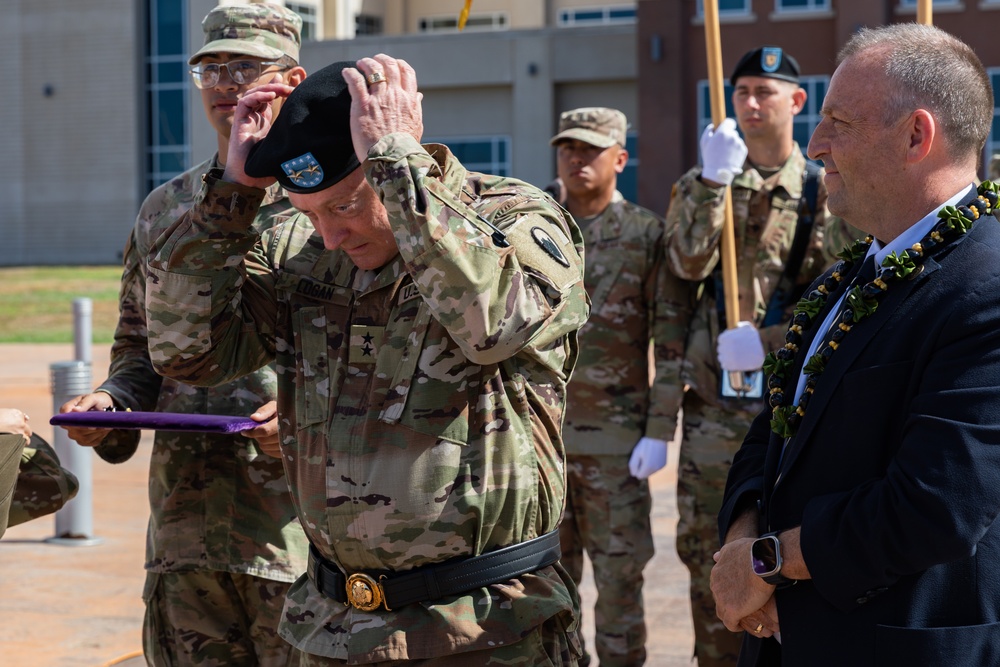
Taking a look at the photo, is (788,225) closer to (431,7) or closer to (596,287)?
(596,287)

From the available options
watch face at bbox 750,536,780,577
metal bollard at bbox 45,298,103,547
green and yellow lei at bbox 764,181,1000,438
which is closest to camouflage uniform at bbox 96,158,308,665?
green and yellow lei at bbox 764,181,1000,438

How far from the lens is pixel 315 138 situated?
2.55 m

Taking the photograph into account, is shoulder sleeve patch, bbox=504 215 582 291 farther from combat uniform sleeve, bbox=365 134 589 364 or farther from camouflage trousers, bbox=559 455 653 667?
camouflage trousers, bbox=559 455 653 667

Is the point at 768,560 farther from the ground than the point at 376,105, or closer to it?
closer to it

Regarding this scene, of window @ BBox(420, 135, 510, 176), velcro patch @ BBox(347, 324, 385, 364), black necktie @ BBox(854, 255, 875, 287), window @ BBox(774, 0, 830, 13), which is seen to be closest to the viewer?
black necktie @ BBox(854, 255, 875, 287)

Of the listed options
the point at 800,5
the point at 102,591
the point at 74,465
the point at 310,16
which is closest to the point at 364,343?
the point at 102,591

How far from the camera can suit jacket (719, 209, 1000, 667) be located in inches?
83.1

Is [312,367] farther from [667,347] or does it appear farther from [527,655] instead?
[667,347]

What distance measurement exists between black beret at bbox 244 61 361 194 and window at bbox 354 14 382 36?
40.1 metres

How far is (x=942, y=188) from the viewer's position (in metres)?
2.35

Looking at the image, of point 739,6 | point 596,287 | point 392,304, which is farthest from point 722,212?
point 739,6

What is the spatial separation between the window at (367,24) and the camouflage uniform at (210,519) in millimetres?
39082

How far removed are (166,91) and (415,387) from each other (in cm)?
4161

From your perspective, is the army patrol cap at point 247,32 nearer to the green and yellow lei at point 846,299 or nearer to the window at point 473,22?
the green and yellow lei at point 846,299
